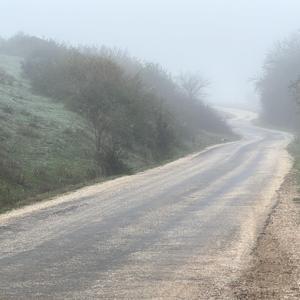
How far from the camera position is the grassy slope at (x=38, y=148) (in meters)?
16.9

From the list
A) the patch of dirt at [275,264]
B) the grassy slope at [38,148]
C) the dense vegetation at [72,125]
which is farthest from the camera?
the dense vegetation at [72,125]

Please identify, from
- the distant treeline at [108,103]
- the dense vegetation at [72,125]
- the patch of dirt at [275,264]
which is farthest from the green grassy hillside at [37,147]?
the patch of dirt at [275,264]

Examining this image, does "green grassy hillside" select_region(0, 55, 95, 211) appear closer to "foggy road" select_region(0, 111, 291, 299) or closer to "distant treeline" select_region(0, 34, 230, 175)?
"distant treeline" select_region(0, 34, 230, 175)

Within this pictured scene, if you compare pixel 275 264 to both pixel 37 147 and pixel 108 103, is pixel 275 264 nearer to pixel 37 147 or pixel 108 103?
pixel 37 147

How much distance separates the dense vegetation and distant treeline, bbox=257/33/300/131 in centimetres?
3064

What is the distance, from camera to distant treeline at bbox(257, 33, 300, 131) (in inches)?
3000

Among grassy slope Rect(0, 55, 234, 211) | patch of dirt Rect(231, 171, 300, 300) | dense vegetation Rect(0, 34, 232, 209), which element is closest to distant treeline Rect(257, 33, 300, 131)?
dense vegetation Rect(0, 34, 232, 209)

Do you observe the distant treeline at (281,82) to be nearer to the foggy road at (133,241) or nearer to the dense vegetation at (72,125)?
the dense vegetation at (72,125)

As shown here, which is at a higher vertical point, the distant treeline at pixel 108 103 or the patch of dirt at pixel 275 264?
the distant treeline at pixel 108 103

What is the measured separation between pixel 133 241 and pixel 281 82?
73.2 m

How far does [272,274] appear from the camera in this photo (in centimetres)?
739

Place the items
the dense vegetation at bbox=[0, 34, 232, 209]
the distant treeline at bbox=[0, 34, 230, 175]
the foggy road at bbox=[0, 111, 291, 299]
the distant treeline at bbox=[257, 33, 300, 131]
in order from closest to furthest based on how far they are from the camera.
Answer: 1. the foggy road at bbox=[0, 111, 291, 299]
2. the dense vegetation at bbox=[0, 34, 232, 209]
3. the distant treeline at bbox=[0, 34, 230, 175]
4. the distant treeline at bbox=[257, 33, 300, 131]

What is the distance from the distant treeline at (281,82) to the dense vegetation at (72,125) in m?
30.6

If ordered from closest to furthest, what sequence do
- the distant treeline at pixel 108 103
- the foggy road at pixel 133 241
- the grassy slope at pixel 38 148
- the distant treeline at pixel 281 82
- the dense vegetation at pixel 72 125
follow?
the foggy road at pixel 133 241
the grassy slope at pixel 38 148
the dense vegetation at pixel 72 125
the distant treeline at pixel 108 103
the distant treeline at pixel 281 82
